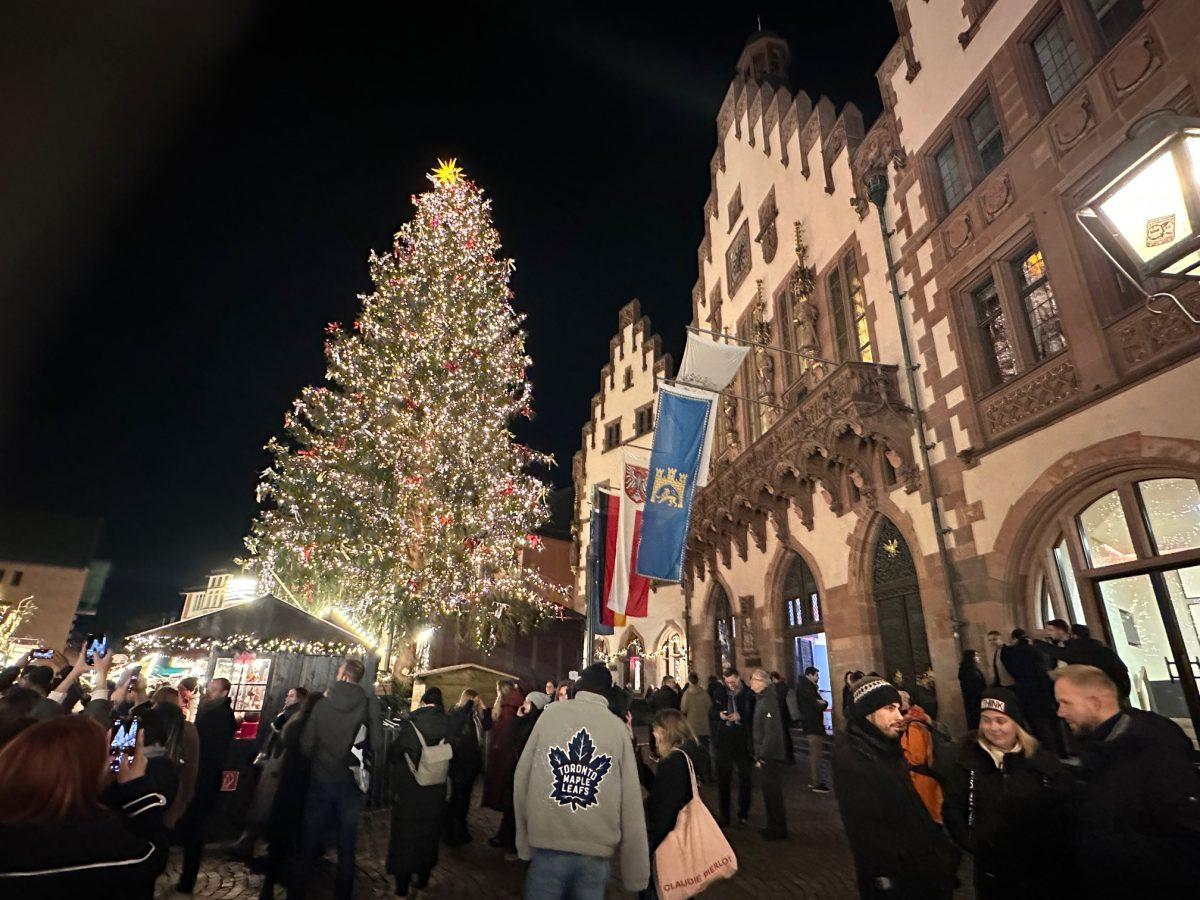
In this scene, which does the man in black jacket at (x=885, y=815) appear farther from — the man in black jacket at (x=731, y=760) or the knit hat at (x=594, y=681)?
the man in black jacket at (x=731, y=760)

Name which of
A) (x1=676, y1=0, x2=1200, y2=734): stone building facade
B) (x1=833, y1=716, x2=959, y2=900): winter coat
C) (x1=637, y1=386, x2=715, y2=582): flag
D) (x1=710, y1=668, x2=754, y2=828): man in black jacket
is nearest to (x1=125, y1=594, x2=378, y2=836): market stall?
(x1=710, y1=668, x2=754, y2=828): man in black jacket

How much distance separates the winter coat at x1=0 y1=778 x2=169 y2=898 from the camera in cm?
193

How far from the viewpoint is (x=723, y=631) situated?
19.6m

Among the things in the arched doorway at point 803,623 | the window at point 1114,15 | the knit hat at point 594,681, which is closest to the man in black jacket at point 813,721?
the arched doorway at point 803,623

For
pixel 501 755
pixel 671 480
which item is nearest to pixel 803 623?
pixel 671 480

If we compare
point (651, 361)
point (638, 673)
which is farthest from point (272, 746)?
point (651, 361)

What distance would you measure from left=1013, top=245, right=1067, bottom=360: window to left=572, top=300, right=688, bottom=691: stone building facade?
12487 millimetres

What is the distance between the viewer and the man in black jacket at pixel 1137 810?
263 centimetres

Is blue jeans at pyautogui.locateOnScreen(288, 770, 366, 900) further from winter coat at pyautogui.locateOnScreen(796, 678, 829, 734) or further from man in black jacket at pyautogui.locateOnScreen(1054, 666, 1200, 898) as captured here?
winter coat at pyautogui.locateOnScreen(796, 678, 829, 734)

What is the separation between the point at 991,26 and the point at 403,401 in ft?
55.4

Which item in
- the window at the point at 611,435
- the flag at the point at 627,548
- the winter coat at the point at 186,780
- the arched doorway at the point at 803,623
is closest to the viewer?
the winter coat at the point at 186,780

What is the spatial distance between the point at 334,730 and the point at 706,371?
10.7m

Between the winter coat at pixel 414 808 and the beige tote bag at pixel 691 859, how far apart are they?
2823 millimetres

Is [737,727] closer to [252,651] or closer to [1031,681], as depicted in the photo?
[1031,681]
